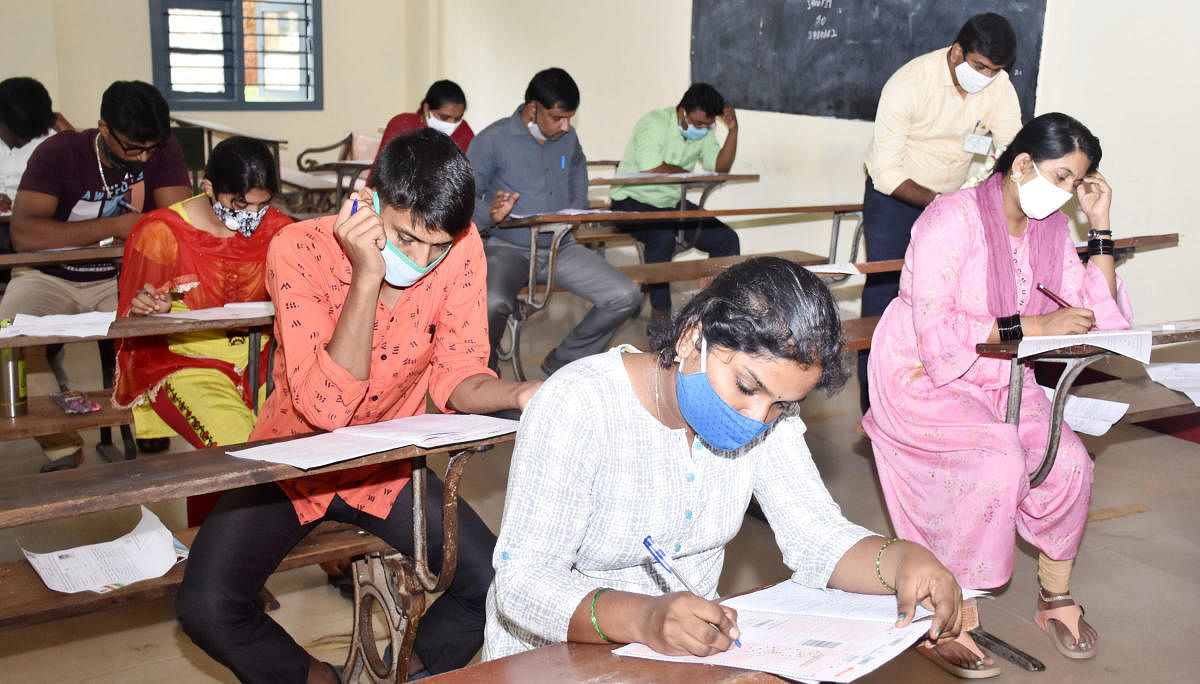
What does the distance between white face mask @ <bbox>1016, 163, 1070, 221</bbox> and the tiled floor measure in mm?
1053

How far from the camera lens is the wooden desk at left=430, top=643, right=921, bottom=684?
115 centimetres

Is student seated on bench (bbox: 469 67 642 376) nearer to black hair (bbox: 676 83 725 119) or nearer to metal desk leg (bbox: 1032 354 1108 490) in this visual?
black hair (bbox: 676 83 725 119)

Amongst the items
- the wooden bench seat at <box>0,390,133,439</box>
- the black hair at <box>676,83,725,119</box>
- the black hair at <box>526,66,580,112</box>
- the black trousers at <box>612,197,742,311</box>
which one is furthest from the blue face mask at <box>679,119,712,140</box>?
the wooden bench seat at <box>0,390,133,439</box>

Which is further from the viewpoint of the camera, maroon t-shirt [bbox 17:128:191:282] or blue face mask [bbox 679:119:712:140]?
blue face mask [bbox 679:119:712:140]

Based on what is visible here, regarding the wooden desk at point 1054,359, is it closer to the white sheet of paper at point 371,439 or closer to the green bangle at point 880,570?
the green bangle at point 880,570

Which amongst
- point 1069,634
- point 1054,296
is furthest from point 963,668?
point 1054,296

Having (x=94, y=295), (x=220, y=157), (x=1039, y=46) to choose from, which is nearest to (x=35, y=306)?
(x=94, y=295)

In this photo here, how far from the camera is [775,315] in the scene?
1268mm

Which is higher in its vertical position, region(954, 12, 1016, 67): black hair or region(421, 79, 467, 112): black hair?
region(954, 12, 1016, 67): black hair

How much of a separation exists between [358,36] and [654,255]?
631 cm

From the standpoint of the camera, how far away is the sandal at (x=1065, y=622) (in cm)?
247

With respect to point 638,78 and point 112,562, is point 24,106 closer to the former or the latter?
Answer: point 112,562

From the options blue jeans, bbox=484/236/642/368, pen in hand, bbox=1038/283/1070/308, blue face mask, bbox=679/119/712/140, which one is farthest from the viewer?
blue face mask, bbox=679/119/712/140

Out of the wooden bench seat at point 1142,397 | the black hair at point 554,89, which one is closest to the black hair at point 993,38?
the wooden bench seat at point 1142,397
